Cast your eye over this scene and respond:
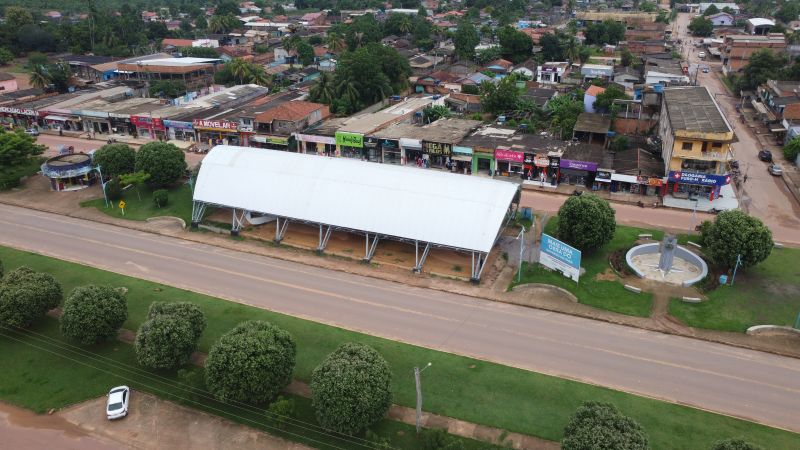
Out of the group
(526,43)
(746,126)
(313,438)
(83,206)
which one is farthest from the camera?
(526,43)

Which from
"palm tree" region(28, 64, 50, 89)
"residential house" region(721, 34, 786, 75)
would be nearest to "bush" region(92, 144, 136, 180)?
"palm tree" region(28, 64, 50, 89)

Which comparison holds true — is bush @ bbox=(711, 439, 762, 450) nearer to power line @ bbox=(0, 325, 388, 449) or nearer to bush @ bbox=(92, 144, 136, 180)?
power line @ bbox=(0, 325, 388, 449)

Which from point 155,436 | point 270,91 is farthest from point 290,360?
point 270,91

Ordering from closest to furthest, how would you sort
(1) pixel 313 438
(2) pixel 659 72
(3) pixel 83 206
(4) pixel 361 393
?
(4) pixel 361 393
(1) pixel 313 438
(3) pixel 83 206
(2) pixel 659 72

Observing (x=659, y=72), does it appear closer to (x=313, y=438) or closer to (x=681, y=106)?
(x=681, y=106)

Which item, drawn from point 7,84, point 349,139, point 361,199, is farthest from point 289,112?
point 7,84

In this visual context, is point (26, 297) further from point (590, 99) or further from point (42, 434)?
point (590, 99)

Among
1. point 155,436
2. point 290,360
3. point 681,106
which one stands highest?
point 681,106
